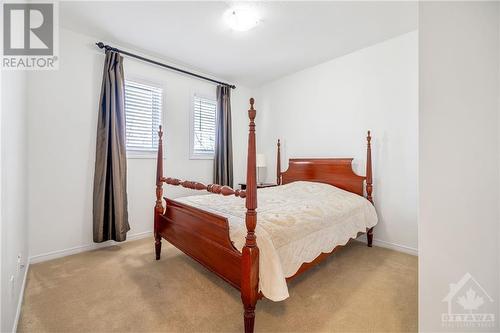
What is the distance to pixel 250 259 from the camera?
4.69 ft

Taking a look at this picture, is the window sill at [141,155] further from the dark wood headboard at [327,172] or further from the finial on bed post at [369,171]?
the finial on bed post at [369,171]

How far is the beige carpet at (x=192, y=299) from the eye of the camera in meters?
1.53

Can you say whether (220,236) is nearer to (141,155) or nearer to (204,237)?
(204,237)

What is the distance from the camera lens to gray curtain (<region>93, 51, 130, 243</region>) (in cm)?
274

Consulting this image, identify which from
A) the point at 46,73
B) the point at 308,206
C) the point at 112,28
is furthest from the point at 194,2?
the point at 308,206

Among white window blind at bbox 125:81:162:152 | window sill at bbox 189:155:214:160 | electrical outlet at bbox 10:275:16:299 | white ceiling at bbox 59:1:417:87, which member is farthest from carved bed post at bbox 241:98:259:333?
window sill at bbox 189:155:214:160

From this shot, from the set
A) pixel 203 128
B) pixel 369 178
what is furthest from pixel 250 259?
pixel 203 128

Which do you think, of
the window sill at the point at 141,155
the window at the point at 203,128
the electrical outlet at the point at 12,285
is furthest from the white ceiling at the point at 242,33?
the electrical outlet at the point at 12,285

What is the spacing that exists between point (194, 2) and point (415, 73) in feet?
8.53

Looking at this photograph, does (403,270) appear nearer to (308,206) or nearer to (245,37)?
(308,206)

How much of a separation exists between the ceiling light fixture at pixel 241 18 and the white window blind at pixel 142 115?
1.55 metres

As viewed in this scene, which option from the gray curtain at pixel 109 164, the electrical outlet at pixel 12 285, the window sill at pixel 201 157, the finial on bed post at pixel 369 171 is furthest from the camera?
the window sill at pixel 201 157

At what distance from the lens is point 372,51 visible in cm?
305

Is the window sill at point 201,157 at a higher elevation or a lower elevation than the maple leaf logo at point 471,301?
higher
